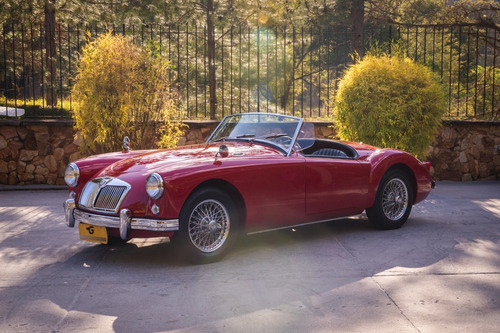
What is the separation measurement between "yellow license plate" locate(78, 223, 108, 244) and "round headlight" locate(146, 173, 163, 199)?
61cm

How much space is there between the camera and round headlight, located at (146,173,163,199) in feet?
17.5

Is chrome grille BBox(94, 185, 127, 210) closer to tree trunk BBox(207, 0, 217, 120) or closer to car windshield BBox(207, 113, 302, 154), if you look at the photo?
car windshield BBox(207, 113, 302, 154)

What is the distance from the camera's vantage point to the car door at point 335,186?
6488mm

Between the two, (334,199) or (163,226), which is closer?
(163,226)

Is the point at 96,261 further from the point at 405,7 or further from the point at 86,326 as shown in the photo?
the point at 405,7

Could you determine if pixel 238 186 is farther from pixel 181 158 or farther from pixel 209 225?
pixel 181 158

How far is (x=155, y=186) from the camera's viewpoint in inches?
210

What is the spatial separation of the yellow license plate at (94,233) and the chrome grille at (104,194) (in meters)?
0.17

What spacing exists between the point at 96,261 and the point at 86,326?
1.87 m

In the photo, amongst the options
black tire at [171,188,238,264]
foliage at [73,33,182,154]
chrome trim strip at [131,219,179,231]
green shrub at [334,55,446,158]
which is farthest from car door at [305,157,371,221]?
foliage at [73,33,182,154]

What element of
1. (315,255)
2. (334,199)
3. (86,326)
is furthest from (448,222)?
(86,326)

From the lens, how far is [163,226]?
5.32m

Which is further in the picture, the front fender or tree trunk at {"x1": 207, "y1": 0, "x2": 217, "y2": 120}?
tree trunk at {"x1": 207, "y1": 0, "x2": 217, "y2": 120}

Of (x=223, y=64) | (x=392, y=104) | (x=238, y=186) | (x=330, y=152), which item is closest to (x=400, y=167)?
(x=330, y=152)
